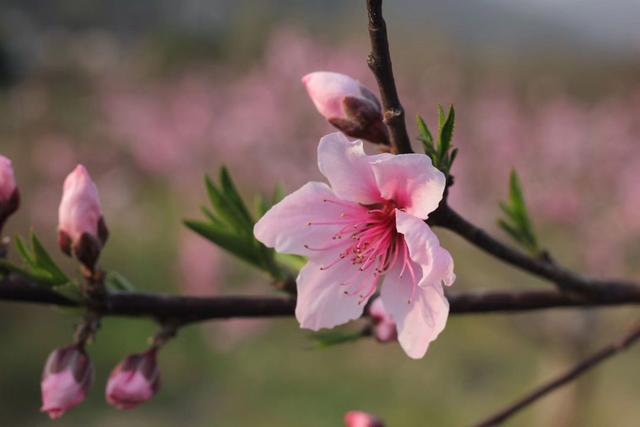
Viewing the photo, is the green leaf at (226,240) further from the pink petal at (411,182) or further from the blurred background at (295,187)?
the blurred background at (295,187)

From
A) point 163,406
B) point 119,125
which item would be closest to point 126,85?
point 119,125

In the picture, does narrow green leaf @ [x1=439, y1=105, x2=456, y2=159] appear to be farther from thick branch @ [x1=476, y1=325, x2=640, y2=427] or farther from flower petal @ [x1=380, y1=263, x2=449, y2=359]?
thick branch @ [x1=476, y1=325, x2=640, y2=427]

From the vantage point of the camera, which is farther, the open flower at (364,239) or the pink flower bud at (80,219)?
the pink flower bud at (80,219)

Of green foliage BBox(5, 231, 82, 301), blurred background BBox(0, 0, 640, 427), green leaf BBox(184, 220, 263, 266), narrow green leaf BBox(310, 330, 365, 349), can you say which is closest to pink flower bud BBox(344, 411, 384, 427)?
narrow green leaf BBox(310, 330, 365, 349)

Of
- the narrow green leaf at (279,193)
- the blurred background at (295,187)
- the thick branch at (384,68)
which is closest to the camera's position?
the thick branch at (384,68)

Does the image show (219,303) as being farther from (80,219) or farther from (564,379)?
(564,379)

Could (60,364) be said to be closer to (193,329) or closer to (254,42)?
(193,329)

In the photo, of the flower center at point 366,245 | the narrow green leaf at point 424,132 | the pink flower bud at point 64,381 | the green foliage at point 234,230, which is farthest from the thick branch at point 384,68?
the pink flower bud at point 64,381
